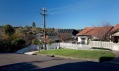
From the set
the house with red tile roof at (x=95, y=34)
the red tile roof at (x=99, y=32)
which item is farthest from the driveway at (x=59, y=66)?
the red tile roof at (x=99, y=32)

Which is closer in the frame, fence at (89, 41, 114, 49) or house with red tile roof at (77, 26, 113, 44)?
fence at (89, 41, 114, 49)

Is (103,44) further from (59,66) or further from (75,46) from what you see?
(59,66)

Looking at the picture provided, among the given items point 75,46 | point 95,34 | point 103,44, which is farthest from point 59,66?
point 95,34

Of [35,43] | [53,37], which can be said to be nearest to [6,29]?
[53,37]

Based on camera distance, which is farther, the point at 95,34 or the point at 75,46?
the point at 95,34

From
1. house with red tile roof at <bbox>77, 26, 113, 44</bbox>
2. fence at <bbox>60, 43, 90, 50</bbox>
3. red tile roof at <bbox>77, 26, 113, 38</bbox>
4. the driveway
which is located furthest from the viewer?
red tile roof at <bbox>77, 26, 113, 38</bbox>

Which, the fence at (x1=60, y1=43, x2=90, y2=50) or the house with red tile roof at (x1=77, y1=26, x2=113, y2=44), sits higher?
Answer: the house with red tile roof at (x1=77, y1=26, x2=113, y2=44)

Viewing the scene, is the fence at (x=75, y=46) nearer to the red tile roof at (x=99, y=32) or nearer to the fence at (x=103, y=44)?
the fence at (x=103, y=44)

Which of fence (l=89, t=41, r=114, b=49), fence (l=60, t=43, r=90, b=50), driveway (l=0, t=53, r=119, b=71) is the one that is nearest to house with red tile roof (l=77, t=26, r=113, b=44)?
fence (l=89, t=41, r=114, b=49)

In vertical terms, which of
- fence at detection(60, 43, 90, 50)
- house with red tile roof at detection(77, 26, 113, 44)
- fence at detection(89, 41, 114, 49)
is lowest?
fence at detection(60, 43, 90, 50)

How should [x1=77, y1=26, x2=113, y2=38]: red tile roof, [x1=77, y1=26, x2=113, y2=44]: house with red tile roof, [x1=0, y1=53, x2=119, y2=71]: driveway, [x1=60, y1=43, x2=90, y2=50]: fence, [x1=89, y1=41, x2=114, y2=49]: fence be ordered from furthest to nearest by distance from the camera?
[x1=77, y1=26, x2=113, y2=38]: red tile roof → [x1=77, y1=26, x2=113, y2=44]: house with red tile roof → [x1=60, y1=43, x2=90, y2=50]: fence → [x1=89, y1=41, x2=114, y2=49]: fence → [x1=0, y1=53, x2=119, y2=71]: driveway

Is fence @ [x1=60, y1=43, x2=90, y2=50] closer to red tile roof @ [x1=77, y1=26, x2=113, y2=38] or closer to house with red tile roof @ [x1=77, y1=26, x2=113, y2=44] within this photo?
house with red tile roof @ [x1=77, y1=26, x2=113, y2=44]

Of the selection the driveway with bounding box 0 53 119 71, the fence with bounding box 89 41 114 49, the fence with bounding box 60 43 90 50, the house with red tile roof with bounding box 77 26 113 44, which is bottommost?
the driveway with bounding box 0 53 119 71

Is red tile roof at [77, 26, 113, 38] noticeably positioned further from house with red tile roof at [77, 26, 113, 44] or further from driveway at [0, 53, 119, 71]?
driveway at [0, 53, 119, 71]
